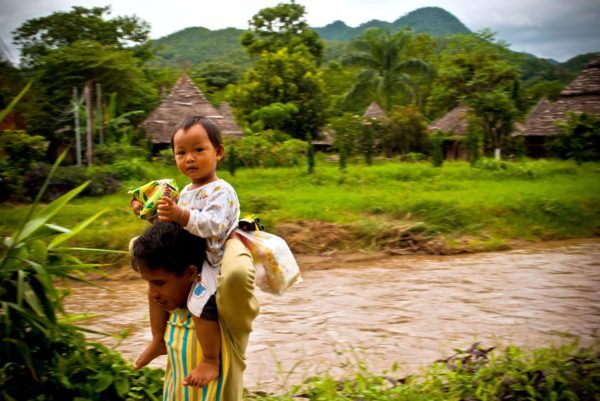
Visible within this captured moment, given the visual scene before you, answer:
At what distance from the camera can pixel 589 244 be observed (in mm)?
9062

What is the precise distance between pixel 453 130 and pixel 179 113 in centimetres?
1024

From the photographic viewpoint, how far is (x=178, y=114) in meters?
17.1

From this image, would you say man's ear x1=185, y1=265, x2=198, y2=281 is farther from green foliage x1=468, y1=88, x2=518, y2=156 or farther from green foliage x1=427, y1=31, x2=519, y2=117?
green foliage x1=427, y1=31, x2=519, y2=117

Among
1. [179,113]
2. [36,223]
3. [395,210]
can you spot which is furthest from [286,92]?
[36,223]

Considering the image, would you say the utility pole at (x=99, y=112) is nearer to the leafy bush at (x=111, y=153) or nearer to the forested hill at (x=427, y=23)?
the leafy bush at (x=111, y=153)

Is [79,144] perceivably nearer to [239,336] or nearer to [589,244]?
[589,244]

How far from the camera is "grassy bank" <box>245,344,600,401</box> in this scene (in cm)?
287

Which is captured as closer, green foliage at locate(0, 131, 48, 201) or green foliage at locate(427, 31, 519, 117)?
green foliage at locate(0, 131, 48, 201)

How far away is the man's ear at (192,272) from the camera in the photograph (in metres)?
1.95

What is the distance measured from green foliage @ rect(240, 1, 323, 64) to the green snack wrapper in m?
26.4

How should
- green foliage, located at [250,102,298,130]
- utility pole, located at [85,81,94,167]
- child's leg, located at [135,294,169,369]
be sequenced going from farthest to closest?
green foliage, located at [250,102,298,130] < utility pole, located at [85,81,94,167] < child's leg, located at [135,294,169,369]

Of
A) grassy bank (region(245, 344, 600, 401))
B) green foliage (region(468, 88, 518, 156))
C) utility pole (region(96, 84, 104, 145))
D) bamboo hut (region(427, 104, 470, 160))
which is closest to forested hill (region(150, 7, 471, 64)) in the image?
bamboo hut (region(427, 104, 470, 160))

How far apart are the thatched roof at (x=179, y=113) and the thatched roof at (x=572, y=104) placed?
9892 millimetres

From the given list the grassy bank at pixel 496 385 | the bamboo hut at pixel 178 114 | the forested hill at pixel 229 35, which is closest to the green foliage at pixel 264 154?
the bamboo hut at pixel 178 114
